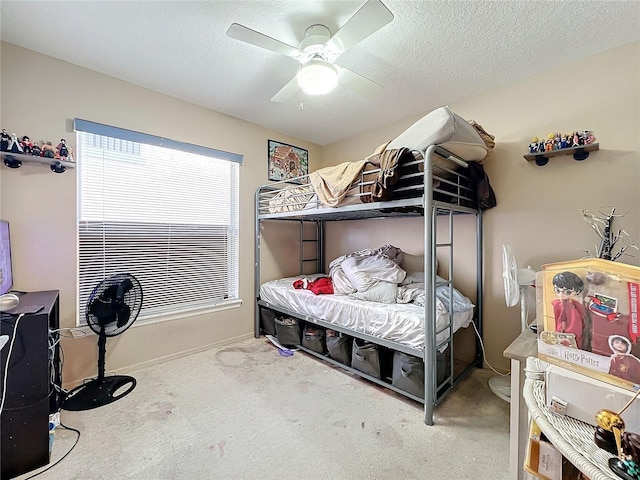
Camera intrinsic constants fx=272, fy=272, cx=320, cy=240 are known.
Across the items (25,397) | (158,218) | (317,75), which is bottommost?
(25,397)

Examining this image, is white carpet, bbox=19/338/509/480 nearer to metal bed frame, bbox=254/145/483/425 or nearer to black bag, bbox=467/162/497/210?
metal bed frame, bbox=254/145/483/425

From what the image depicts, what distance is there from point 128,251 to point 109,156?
0.84 meters

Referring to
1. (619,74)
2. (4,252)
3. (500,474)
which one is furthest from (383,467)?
(619,74)

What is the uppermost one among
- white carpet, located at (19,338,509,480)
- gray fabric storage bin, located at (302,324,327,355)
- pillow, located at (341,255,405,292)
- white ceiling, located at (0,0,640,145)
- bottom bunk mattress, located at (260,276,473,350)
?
white ceiling, located at (0,0,640,145)

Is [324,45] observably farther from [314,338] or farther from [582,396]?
[314,338]

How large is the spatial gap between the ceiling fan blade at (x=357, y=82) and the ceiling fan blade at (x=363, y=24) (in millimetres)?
222

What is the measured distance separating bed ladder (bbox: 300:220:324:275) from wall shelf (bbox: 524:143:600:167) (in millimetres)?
2492

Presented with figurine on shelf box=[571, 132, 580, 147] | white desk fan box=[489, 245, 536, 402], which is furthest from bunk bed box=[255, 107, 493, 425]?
figurine on shelf box=[571, 132, 580, 147]

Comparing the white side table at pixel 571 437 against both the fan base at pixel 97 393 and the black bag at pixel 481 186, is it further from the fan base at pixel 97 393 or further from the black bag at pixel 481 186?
the fan base at pixel 97 393

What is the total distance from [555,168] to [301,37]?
216 cm

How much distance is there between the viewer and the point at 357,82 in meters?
1.96

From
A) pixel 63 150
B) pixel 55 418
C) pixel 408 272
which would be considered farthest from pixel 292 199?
pixel 55 418

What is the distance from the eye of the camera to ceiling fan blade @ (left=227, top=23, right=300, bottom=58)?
1451mm

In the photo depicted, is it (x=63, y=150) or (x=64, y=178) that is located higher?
(x=63, y=150)
